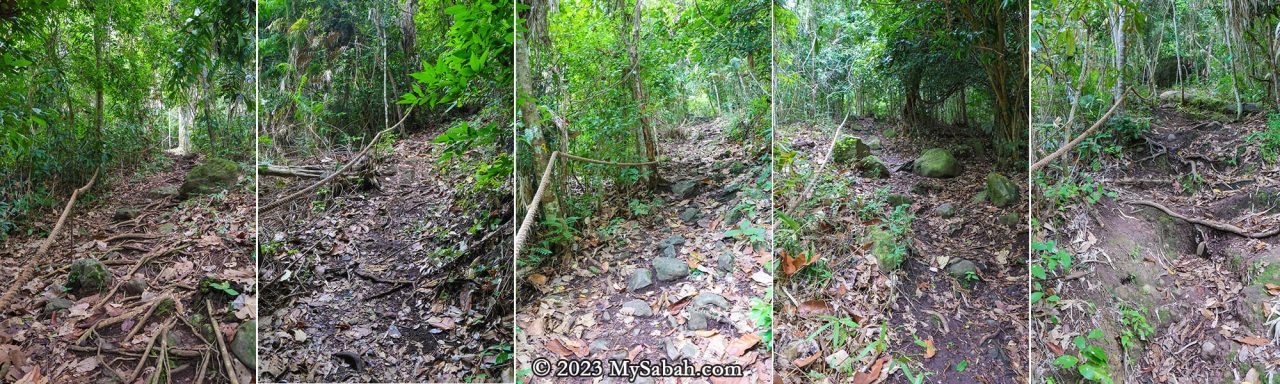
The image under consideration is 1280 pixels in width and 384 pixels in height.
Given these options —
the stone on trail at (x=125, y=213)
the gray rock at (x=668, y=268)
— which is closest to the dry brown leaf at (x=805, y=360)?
the gray rock at (x=668, y=268)

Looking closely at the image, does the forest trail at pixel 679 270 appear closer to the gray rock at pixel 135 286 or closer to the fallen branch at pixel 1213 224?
the fallen branch at pixel 1213 224

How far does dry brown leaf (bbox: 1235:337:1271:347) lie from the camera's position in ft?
6.82

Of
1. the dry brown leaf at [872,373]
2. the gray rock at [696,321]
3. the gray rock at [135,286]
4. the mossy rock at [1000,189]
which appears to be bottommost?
the dry brown leaf at [872,373]

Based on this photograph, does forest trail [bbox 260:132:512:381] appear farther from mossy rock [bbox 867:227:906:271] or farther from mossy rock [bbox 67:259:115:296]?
mossy rock [bbox 867:227:906:271]

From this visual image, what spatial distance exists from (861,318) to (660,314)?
0.73 m

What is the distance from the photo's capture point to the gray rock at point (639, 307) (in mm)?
2111

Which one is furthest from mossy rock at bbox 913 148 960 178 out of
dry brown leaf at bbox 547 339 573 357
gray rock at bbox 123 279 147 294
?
gray rock at bbox 123 279 147 294

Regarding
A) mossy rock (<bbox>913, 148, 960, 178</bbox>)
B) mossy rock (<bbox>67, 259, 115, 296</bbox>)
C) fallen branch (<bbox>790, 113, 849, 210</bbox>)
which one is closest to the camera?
mossy rock (<bbox>913, 148, 960, 178</bbox>)

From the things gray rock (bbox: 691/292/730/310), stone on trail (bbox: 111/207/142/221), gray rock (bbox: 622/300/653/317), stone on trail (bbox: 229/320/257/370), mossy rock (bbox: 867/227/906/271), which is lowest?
stone on trail (bbox: 229/320/257/370)

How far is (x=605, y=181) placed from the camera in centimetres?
213

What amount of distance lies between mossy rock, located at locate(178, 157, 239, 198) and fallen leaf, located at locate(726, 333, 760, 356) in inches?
80.6

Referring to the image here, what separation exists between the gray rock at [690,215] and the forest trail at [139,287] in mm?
1727

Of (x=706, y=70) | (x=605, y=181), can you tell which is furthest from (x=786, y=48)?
(x=605, y=181)

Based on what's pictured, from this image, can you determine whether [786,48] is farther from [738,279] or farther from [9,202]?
[9,202]
